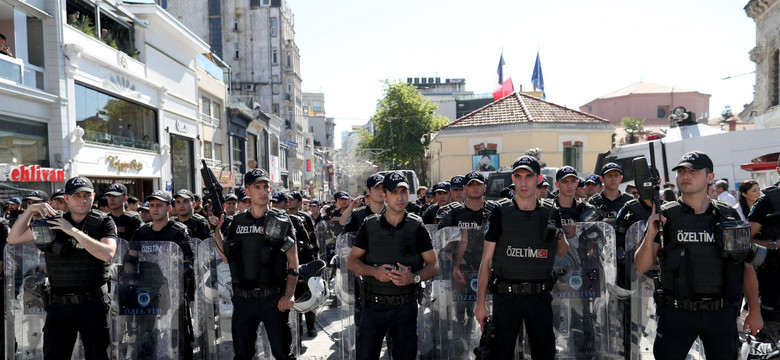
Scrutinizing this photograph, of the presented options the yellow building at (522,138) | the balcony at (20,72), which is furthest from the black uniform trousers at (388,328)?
the yellow building at (522,138)

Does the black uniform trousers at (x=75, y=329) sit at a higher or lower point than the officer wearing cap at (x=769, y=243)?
lower

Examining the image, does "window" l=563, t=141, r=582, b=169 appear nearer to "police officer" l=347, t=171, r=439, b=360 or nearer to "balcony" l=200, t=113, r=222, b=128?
"balcony" l=200, t=113, r=222, b=128

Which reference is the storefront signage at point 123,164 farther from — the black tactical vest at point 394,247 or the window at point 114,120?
the black tactical vest at point 394,247

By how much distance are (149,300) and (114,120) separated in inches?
644

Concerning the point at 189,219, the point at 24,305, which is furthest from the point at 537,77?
the point at 24,305

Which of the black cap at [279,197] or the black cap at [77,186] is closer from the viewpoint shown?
the black cap at [77,186]

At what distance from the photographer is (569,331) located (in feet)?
17.4

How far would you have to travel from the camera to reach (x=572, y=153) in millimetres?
26938

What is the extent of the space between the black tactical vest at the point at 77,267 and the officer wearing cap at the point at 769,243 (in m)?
5.74

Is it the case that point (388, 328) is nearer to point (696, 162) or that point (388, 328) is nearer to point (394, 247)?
point (394, 247)

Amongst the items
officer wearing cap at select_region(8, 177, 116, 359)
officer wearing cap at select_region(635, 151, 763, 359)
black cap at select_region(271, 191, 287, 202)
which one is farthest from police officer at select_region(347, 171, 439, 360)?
black cap at select_region(271, 191, 287, 202)

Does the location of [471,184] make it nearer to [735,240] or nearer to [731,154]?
[735,240]

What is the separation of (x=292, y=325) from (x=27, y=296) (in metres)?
2.67

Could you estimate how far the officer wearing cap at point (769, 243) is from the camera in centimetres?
435
